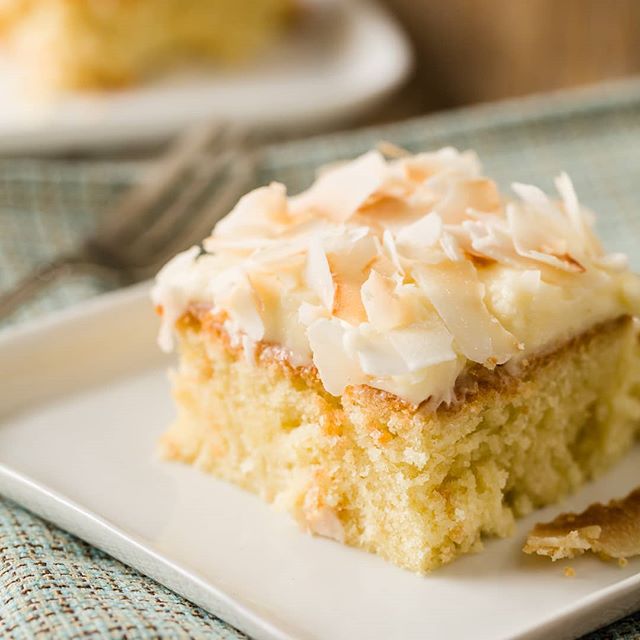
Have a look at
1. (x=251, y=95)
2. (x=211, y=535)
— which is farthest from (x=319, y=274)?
(x=251, y=95)

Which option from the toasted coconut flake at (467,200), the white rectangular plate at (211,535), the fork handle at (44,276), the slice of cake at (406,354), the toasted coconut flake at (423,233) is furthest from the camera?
the fork handle at (44,276)

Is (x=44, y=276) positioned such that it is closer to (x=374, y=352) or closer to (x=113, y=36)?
(x=374, y=352)

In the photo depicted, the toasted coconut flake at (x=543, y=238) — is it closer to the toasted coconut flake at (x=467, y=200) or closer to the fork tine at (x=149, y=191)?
the toasted coconut flake at (x=467, y=200)

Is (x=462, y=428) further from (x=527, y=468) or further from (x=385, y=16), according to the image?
(x=385, y=16)

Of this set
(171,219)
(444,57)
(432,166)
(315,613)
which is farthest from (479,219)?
(444,57)

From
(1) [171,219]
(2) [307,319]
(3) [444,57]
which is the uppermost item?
(2) [307,319]

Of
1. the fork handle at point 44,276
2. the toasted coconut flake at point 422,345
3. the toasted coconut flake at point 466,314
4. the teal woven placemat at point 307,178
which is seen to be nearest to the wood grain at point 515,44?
the teal woven placemat at point 307,178
